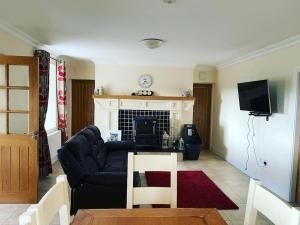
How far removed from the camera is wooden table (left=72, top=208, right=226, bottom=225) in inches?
51.2

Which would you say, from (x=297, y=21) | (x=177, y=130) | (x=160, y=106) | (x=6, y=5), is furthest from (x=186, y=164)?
(x=6, y=5)

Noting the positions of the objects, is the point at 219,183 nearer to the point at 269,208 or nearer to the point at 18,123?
the point at 269,208

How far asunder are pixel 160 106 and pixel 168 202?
4.35 m

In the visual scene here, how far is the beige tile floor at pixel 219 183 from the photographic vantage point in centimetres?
282

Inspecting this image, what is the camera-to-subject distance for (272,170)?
381 cm

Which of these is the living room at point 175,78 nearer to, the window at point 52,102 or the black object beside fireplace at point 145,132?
the window at point 52,102

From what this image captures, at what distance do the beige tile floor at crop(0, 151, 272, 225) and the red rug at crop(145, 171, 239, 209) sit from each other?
134mm

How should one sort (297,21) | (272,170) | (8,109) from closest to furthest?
(297,21) < (8,109) < (272,170)

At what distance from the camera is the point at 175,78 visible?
20.3 ft

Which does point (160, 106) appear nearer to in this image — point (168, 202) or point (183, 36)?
point (183, 36)

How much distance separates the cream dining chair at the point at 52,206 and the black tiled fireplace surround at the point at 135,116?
4.71 meters

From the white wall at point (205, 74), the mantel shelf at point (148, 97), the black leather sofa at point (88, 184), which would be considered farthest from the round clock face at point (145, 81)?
the black leather sofa at point (88, 184)

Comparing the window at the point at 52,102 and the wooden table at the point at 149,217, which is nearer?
the wooden table at the point at 149,217

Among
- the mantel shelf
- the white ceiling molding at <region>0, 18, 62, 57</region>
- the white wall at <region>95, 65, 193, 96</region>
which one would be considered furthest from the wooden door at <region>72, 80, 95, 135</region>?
the white ceiling molding at <region>0, 18, 62, 57</region>
